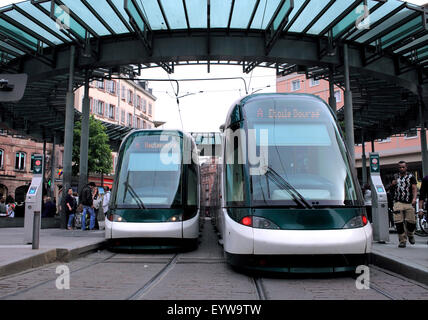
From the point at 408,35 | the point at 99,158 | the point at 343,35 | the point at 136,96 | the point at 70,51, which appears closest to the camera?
the point at 408,35

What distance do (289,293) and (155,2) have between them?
10150 millimetres

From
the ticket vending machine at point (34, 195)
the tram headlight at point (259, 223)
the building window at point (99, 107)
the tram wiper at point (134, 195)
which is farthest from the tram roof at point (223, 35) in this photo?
the building window at point (99, 107)

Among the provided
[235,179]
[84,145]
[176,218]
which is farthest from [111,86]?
[235,179]

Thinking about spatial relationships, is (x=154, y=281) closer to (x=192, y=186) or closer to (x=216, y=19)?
(x=192, y=186)

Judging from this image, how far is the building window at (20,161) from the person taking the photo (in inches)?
1547

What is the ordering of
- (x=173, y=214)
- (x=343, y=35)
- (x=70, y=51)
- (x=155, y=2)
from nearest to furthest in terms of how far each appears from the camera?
(x=173, y=214)
(x=155, y=2)
(x=343, y=35)
(x=70, y=51)

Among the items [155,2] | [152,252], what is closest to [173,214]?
[152,252]

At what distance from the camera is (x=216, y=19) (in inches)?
560

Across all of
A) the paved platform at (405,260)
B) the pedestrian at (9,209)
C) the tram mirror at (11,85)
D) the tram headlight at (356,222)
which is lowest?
the paved platform at (405,260)

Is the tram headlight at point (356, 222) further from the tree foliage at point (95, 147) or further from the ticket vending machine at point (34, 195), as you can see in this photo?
the tree foliage at point (95, 147)

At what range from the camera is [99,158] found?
1226 inches

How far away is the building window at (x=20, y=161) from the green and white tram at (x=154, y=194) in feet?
109

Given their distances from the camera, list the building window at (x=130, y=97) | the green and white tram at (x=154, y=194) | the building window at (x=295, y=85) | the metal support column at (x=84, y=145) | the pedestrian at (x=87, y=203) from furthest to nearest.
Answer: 1. the building window at (x=295, y=85)
2. the building window at (x=130, y=97)
3. the metal support column at (x=84, y=145)
4. the pedestrian at (x=87, y=203)
5. the green and white tram at (x=154, y=194)

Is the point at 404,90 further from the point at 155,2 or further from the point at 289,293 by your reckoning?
the point at 289,293
